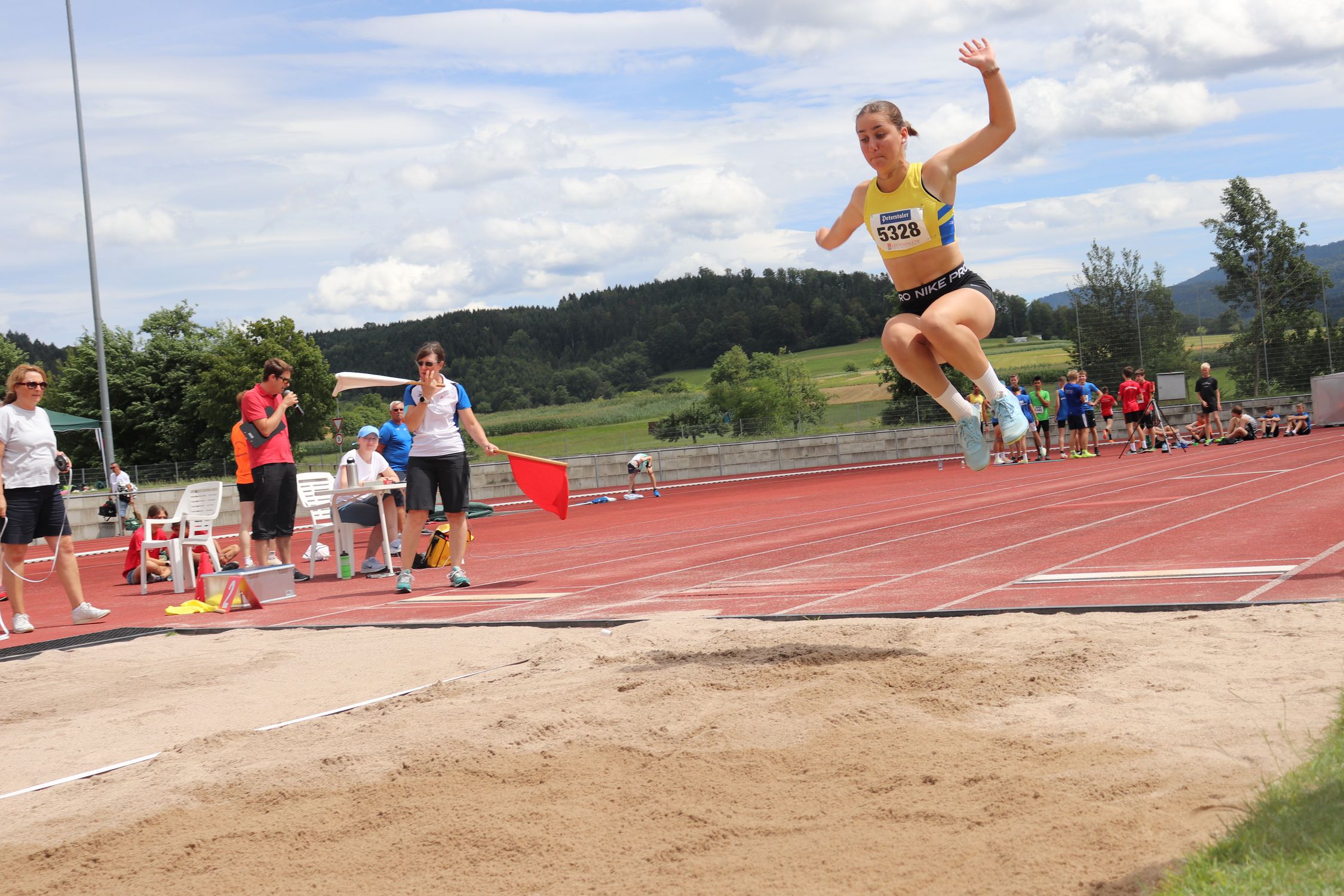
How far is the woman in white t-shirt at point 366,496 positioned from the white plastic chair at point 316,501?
0.15 meters

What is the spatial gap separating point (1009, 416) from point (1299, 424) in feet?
81.3

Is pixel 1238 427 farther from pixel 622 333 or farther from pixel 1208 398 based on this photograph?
pixel 622 333

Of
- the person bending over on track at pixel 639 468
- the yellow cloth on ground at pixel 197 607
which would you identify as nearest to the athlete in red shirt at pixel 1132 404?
the person bending over on track at pixel 639 468

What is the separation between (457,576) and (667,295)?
99.9 m

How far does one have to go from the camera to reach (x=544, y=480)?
401 inches

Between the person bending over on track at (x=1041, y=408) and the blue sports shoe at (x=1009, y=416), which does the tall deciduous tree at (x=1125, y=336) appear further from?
the blue sports shoe at (x=1009, y=416)

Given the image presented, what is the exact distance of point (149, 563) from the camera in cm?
1271

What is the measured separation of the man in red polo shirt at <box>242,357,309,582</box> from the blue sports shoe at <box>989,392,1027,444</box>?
672 cm

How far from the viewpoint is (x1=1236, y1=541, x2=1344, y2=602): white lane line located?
228 inches

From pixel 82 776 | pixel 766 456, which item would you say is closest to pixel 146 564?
pixel 82 776

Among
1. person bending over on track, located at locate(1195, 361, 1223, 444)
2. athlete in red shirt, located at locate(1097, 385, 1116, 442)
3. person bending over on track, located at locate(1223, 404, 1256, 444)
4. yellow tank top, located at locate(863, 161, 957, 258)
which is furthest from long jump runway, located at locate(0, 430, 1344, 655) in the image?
athlete in red shirt, located at locate(1097, 385, 1116, 442)

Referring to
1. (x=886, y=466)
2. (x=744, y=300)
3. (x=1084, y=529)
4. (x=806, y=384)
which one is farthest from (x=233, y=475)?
(x=744, y=300)

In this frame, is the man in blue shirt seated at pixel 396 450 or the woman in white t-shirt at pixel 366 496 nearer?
the woman in white t-shirt at pixel 366 496

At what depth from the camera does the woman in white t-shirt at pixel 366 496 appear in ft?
36.8
